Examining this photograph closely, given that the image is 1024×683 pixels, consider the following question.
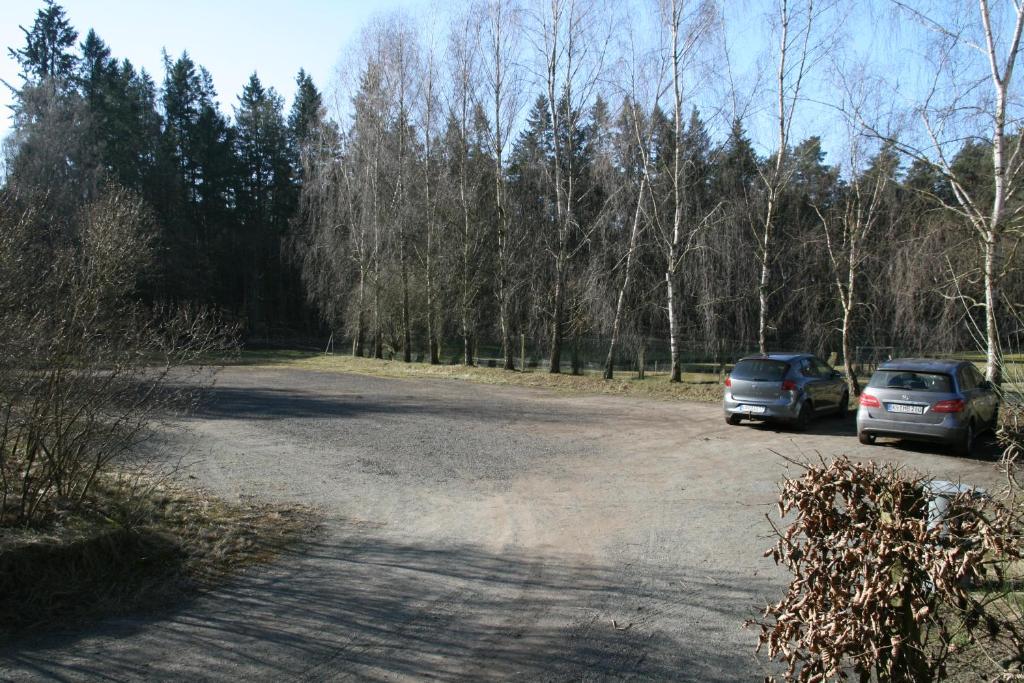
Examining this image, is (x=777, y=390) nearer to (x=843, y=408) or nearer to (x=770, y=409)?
(x=770, y=409)

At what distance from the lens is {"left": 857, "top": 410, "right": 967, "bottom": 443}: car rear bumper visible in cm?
1186

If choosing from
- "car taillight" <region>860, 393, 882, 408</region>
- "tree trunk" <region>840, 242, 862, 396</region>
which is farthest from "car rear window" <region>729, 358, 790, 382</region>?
"tree trunk" <region>840, 242, 862, 396</region>

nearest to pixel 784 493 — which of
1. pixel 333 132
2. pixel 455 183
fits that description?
pixel 455 183

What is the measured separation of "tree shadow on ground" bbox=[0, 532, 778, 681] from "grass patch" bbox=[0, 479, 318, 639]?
0.31 metres

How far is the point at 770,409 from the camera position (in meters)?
14.9

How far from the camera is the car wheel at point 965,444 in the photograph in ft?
39.2

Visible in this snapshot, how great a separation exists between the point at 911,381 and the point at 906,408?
1.80ft

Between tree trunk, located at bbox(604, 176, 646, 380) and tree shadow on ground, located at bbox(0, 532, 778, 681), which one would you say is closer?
tree shadow on ground, located at bbox(0, 532, 778, 681)

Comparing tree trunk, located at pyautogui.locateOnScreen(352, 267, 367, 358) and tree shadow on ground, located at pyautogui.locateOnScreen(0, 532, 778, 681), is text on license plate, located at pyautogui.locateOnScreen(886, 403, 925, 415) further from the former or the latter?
tree trunk, located at pyautogui.locateOnScreen(352, 267, 367, 358)

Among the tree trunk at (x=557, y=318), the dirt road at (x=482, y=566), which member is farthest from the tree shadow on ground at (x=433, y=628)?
the tree trunk at (x=557, y=318)

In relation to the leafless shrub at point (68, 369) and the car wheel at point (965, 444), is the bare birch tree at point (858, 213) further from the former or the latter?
the leafless shrub at point (68, 369)

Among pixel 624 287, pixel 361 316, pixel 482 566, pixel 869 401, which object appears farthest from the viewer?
pixel 361 316

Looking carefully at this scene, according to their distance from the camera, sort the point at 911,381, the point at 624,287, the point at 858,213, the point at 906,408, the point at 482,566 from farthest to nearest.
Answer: the point at 624,287
the point at 858,213
the point at 911,381
the point at 906,408
the point at 482,566

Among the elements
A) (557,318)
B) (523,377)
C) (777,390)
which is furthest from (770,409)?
(557,318)
